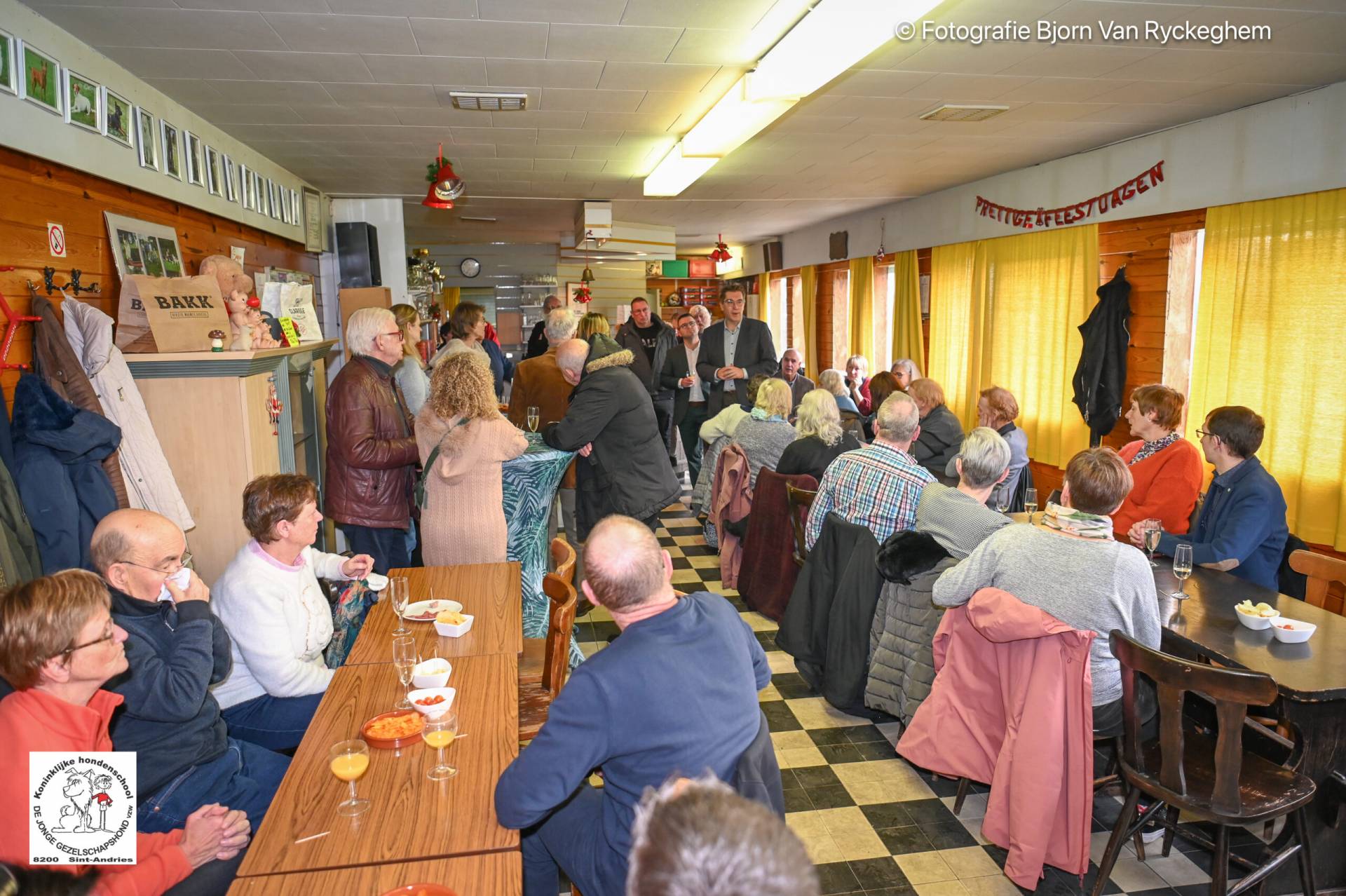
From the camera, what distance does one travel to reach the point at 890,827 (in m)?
2.96

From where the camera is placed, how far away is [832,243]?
11289 millimetres

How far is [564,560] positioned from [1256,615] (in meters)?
2.29

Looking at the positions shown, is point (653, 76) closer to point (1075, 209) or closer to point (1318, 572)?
point (1318, 572)

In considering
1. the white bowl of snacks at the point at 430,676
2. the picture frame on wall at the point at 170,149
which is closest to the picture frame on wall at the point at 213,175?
the picture frame on wall at the point at 170,149

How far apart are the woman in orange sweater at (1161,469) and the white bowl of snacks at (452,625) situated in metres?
3.01

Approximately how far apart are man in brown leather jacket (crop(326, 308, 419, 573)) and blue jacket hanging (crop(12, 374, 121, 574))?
113cm

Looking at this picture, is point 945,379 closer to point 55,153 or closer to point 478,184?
point 478,184

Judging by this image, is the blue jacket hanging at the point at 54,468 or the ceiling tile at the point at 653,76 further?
the ceiling tile at the point at 653,76

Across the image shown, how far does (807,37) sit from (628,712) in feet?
9.19

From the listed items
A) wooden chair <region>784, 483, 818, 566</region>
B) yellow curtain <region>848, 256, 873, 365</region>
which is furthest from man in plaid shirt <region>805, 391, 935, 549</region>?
yellow curtain <region>848, 256, 873, 365</region>

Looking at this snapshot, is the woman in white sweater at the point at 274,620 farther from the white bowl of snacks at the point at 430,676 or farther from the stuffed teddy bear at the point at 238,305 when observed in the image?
the stuffed teddy bear at the point at 238,305

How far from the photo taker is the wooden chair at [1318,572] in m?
2.94

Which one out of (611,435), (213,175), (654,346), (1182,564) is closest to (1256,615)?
(1182,564)

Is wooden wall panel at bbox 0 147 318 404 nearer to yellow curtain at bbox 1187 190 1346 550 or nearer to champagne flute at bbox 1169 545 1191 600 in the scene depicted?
champagne flute at bbox 1169 545 1191 600
